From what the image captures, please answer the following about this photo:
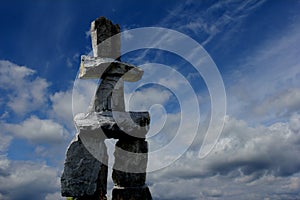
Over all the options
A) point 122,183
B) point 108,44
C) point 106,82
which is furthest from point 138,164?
point 108,44

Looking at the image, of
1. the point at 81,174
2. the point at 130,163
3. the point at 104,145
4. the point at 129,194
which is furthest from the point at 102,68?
the point at 129,194

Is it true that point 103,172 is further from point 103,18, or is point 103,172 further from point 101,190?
point 103,18

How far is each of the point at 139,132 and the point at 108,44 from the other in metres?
3.33

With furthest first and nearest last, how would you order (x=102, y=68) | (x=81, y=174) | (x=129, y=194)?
1. (x=102, y=68)
2. (x=129, y=194)
3. (x=81, y=174)

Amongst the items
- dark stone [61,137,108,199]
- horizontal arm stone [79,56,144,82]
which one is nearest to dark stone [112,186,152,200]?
dark stone [61,137,108,199]

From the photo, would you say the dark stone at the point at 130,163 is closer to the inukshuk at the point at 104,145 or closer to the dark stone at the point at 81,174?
the inukshuk at the point at 104,145

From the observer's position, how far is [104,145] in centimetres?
1052

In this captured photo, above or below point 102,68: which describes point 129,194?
below

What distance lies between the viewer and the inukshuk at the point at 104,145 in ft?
33.0

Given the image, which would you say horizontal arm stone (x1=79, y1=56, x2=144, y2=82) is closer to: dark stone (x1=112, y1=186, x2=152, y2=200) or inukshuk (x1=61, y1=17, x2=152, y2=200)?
inukshuk (x1=61, y1=17, x2=152, y2=200)

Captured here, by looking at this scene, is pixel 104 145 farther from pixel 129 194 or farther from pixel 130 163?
pixel 129 194

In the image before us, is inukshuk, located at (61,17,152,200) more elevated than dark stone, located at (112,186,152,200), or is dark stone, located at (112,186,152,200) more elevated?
inukshuk, located at (61,17,152,200)

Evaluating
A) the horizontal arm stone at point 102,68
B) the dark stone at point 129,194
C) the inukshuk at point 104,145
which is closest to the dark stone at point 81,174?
the inukshuk at point 104,145

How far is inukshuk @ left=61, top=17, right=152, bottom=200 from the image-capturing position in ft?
33.0
